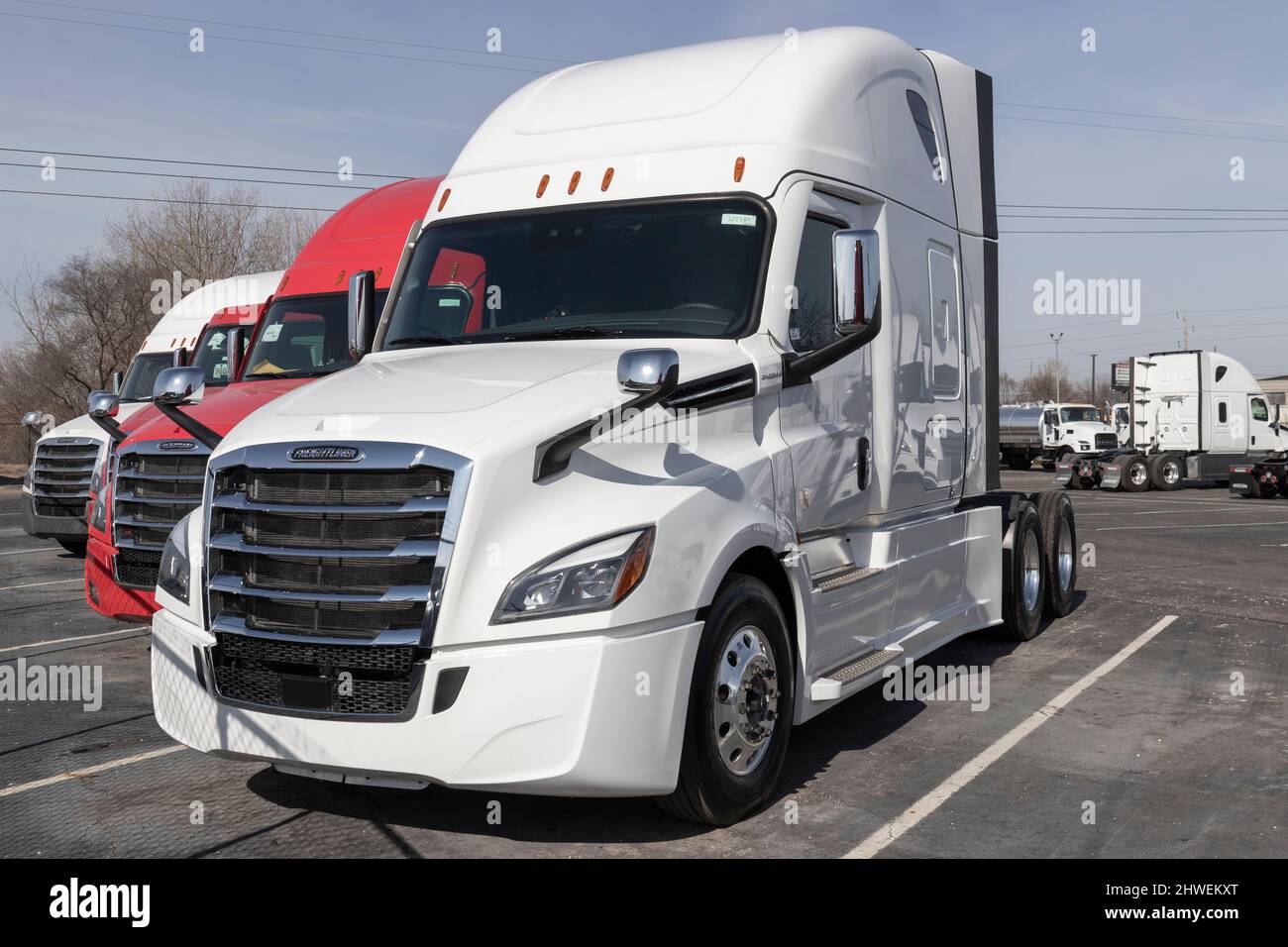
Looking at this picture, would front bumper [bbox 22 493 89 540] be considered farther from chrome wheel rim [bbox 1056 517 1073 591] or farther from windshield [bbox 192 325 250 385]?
chrome wheel rim [bbox 1056 517 1073 591]

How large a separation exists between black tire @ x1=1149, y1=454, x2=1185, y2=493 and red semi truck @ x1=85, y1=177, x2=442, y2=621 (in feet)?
88.8

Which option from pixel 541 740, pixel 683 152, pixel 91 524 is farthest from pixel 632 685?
pixel 91 524

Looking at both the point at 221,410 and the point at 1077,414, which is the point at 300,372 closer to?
the point at 221,410

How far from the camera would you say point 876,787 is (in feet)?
18.6

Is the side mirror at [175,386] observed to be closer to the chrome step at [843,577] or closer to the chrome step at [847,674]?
the chrome step at [843,577]

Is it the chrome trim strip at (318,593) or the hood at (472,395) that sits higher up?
the hood at (472,395)

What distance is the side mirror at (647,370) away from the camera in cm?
461

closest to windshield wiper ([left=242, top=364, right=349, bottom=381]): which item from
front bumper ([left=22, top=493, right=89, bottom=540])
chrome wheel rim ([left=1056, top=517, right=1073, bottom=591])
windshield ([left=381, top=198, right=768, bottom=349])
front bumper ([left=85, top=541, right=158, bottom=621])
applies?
front bumper ([left=85, top=541, right=158, bottom=621])

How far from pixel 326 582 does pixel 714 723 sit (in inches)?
63.4

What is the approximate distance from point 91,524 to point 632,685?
5613 millimetres

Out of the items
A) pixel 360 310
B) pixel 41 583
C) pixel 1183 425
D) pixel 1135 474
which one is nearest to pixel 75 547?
pixel 41 583

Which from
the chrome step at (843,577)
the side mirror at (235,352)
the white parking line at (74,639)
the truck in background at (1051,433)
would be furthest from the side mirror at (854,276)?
the truck in background at (1051,433)

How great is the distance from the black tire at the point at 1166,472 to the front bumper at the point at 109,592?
30.6 m
